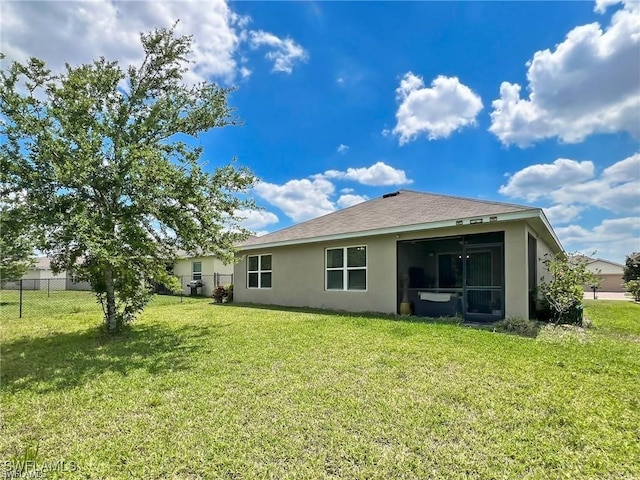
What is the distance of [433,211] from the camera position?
428 inches

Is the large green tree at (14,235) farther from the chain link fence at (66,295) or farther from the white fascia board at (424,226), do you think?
the white fascia board at (424,226)

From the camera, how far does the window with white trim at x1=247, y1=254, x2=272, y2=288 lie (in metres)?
15.5

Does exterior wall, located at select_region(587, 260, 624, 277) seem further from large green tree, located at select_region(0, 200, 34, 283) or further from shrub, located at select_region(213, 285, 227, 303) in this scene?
large green tree, located at select_region(0, 200, 34, 283)

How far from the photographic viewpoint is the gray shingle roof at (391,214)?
9750 mm

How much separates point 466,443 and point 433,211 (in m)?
8.47

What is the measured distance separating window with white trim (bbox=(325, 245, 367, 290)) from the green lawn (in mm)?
4793

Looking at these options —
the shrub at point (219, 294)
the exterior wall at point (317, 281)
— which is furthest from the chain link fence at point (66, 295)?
the exterior wall at point (317, 281)

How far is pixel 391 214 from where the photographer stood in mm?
12227

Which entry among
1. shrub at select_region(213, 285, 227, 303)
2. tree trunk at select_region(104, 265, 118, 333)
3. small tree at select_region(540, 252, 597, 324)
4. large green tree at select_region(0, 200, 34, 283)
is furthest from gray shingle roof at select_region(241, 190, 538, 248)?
large green tree at select_region(0, 200, 34, 283)

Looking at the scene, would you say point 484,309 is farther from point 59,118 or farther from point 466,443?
point 59,118

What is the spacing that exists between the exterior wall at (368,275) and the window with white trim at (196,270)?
7573 millimetres

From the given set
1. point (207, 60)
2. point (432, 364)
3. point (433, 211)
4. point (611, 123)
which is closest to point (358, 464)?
point (432, 364)

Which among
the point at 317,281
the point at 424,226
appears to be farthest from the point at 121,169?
the point at 317,281

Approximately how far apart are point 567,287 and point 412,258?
4.58 metres
